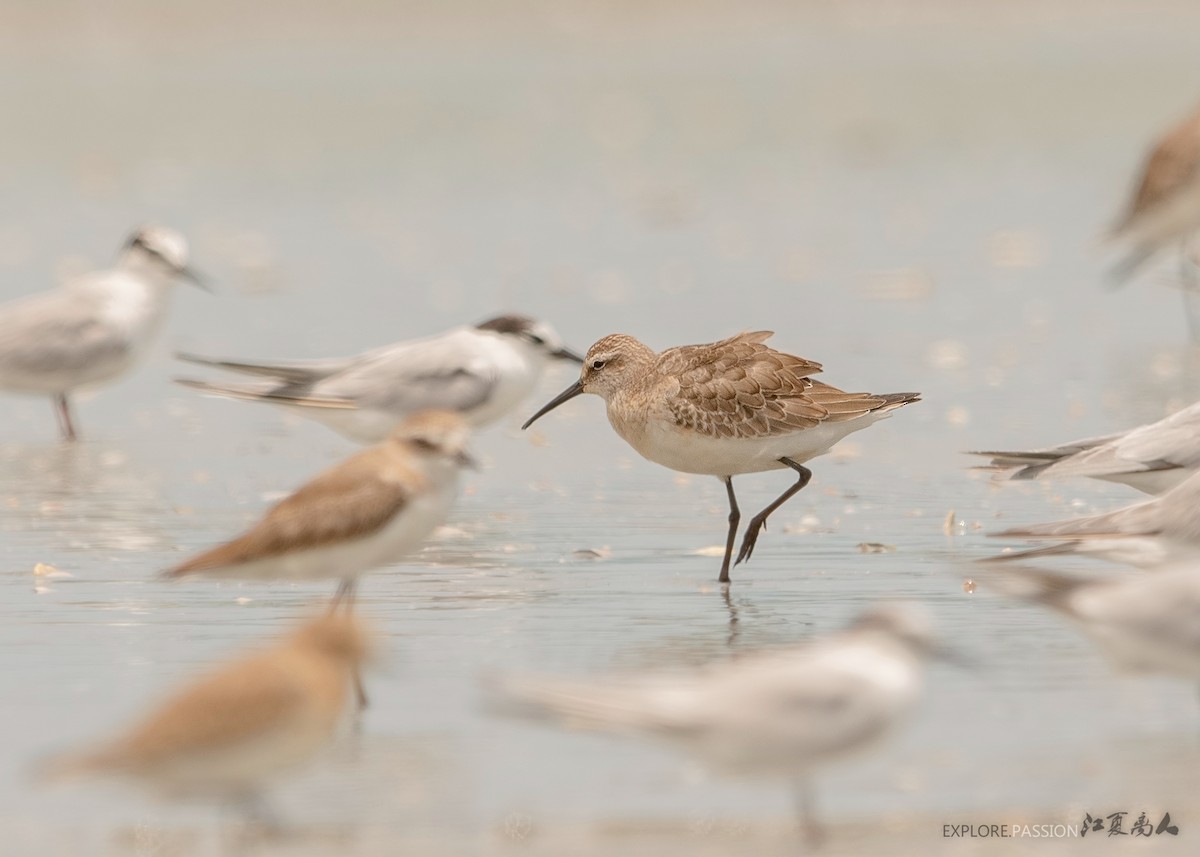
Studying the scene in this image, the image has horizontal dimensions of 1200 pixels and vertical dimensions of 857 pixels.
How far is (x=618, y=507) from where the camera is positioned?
29.7ft

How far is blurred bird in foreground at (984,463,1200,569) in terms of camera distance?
20.1ft

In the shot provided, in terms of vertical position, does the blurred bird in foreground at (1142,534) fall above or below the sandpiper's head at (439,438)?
below

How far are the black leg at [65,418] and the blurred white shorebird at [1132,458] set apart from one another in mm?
5211

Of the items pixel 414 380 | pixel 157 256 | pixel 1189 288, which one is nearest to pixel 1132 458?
pixel 414 380

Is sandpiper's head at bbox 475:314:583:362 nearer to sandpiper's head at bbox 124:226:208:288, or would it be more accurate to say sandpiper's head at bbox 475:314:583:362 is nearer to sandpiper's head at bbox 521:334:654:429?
sandpiper's head at bbox 521:334:654:429

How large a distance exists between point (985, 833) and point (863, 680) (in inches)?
31.8

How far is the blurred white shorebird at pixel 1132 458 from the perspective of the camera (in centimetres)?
723

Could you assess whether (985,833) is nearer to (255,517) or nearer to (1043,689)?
(1043,689)

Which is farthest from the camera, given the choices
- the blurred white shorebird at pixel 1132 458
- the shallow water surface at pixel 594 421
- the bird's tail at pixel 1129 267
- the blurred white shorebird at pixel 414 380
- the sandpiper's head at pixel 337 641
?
the bird's tail at pixel 1129 267

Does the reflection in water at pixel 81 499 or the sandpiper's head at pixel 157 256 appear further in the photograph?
the sandpiper's head at pixel 157 256

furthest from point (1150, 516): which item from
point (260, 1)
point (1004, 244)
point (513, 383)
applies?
point (260, 1)

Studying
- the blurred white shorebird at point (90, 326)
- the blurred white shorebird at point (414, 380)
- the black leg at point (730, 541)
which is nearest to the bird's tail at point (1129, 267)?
the blurred white shorebird at point (414, 380)

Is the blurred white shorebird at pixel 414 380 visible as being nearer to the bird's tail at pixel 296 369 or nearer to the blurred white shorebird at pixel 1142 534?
the bird's tail at pixel 296 369

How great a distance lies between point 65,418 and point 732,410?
176 inches
